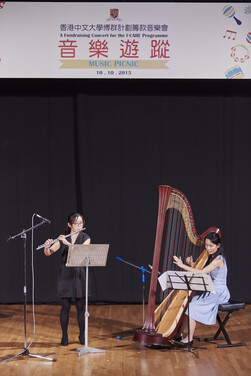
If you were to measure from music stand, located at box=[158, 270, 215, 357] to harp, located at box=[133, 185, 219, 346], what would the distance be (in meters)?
0.10

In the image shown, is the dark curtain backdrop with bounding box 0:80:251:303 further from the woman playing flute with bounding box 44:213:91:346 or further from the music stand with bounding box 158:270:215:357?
the music stand with bounding box 158:270:215:357

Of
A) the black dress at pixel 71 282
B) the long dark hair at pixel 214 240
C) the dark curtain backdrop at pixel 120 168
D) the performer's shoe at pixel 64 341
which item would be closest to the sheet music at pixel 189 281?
the long dark hair at pixel 214 240

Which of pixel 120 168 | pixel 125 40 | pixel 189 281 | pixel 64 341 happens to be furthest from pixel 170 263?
pixel 125 40

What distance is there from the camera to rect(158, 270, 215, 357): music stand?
17.5ft

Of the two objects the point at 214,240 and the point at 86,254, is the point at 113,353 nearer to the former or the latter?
the point at 86,254

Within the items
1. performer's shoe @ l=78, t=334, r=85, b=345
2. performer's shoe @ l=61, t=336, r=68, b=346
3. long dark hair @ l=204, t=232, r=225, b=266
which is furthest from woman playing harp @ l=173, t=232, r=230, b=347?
performer's shoe @ l=61, t=336, r=68, b=346

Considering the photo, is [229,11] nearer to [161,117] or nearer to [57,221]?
[161,117]

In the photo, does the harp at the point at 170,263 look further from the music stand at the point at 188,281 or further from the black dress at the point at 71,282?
the black dress at the point at 71,282

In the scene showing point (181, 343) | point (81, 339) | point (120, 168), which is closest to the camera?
point (181, 343)

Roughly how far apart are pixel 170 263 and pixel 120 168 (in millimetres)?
2050

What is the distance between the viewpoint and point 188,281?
5.39m

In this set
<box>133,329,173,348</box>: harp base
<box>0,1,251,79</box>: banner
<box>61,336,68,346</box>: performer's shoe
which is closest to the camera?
<box>133,329,173,348</box>: harp base

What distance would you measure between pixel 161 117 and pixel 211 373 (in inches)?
144

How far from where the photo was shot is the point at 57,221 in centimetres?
789
